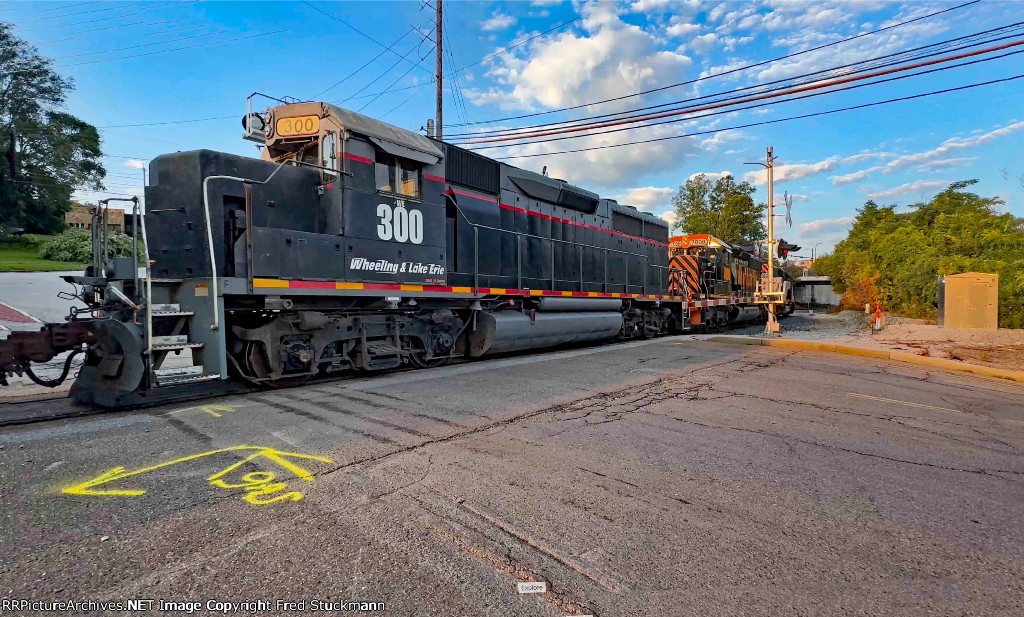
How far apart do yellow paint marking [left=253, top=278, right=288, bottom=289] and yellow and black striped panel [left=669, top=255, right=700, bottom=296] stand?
13.9 meters

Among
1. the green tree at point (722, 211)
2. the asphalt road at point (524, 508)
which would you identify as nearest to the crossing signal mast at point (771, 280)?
the asphalt road at point (524, 508)

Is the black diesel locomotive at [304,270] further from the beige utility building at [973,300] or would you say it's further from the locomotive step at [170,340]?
the beige utility building at [973,300]

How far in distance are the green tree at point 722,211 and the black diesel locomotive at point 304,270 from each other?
45136 millimetres

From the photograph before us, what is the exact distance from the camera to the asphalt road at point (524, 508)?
80.1 inches

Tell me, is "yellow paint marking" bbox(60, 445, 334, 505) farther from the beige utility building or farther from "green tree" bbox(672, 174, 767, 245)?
"green tree" bbox(672, 174, 767, 245)

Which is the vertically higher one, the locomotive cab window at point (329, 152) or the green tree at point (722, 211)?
the green tree at point (722, 211)

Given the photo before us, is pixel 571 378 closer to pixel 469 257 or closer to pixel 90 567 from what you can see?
pixel 469 257

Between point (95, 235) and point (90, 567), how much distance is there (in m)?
4.71

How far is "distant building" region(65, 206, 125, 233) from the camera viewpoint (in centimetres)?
548

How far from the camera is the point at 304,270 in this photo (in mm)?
6219

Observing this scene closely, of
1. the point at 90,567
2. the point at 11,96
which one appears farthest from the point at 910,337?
the point at 11,96

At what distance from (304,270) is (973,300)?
17.4 meters

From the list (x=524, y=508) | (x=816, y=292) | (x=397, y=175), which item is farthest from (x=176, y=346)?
(x=816, y=292)

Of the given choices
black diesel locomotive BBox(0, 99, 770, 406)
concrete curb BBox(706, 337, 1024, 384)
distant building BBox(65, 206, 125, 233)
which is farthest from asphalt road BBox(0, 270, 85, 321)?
concrete curb BBox(706, 337, 1024, 384)
